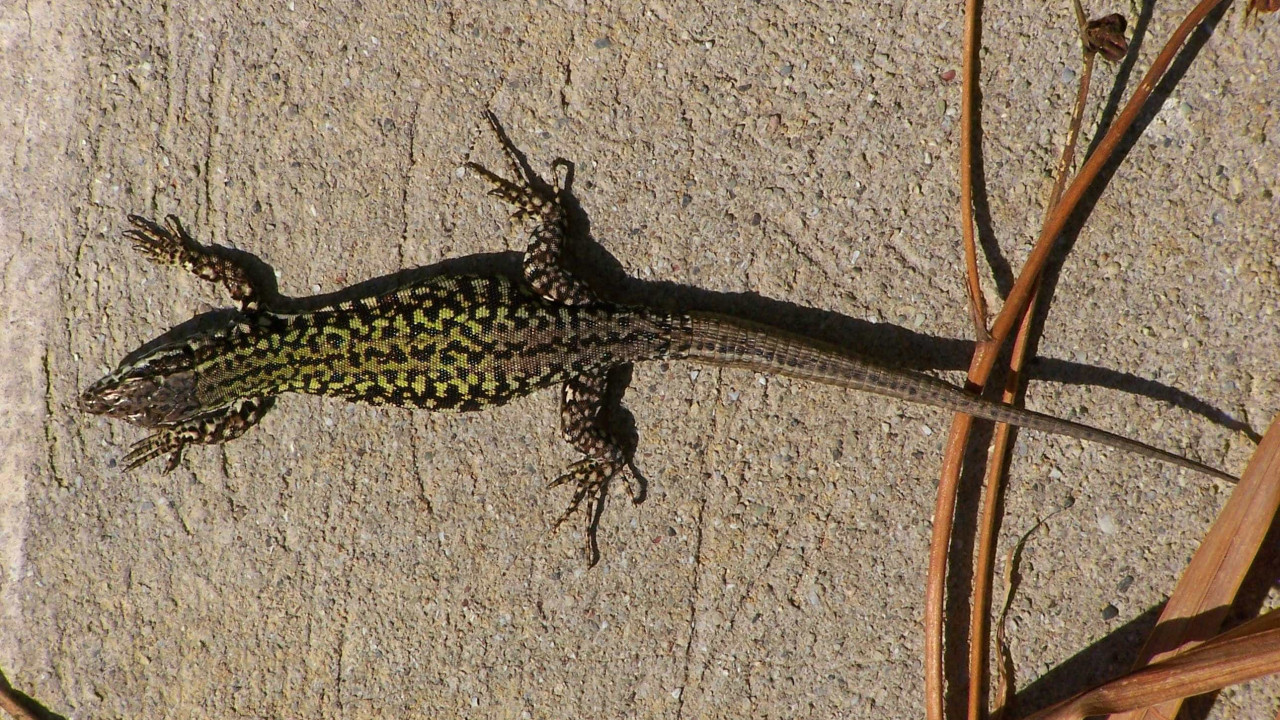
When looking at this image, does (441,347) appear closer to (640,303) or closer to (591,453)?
(591,453)

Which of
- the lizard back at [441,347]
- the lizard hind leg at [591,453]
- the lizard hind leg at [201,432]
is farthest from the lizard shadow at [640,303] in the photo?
the lizard hind leg at [201,432]

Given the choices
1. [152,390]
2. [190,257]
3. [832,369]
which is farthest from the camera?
[190,257]

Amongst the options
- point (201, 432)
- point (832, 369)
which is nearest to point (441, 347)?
point (201, 432)

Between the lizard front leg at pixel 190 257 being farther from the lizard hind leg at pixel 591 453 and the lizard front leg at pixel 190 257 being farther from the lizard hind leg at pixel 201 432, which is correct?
the lizard hind leg at pixel 591 453

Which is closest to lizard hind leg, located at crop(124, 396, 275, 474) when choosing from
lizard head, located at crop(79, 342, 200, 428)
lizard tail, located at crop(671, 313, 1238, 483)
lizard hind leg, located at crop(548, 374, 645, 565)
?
lizard head, located at crop(79, 342, 200, 428)

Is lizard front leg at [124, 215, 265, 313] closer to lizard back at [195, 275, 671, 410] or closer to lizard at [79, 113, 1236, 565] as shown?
lizard at [79, 113, 1236, 565]

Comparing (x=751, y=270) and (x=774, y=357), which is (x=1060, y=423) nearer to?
(x=774, y=357)
